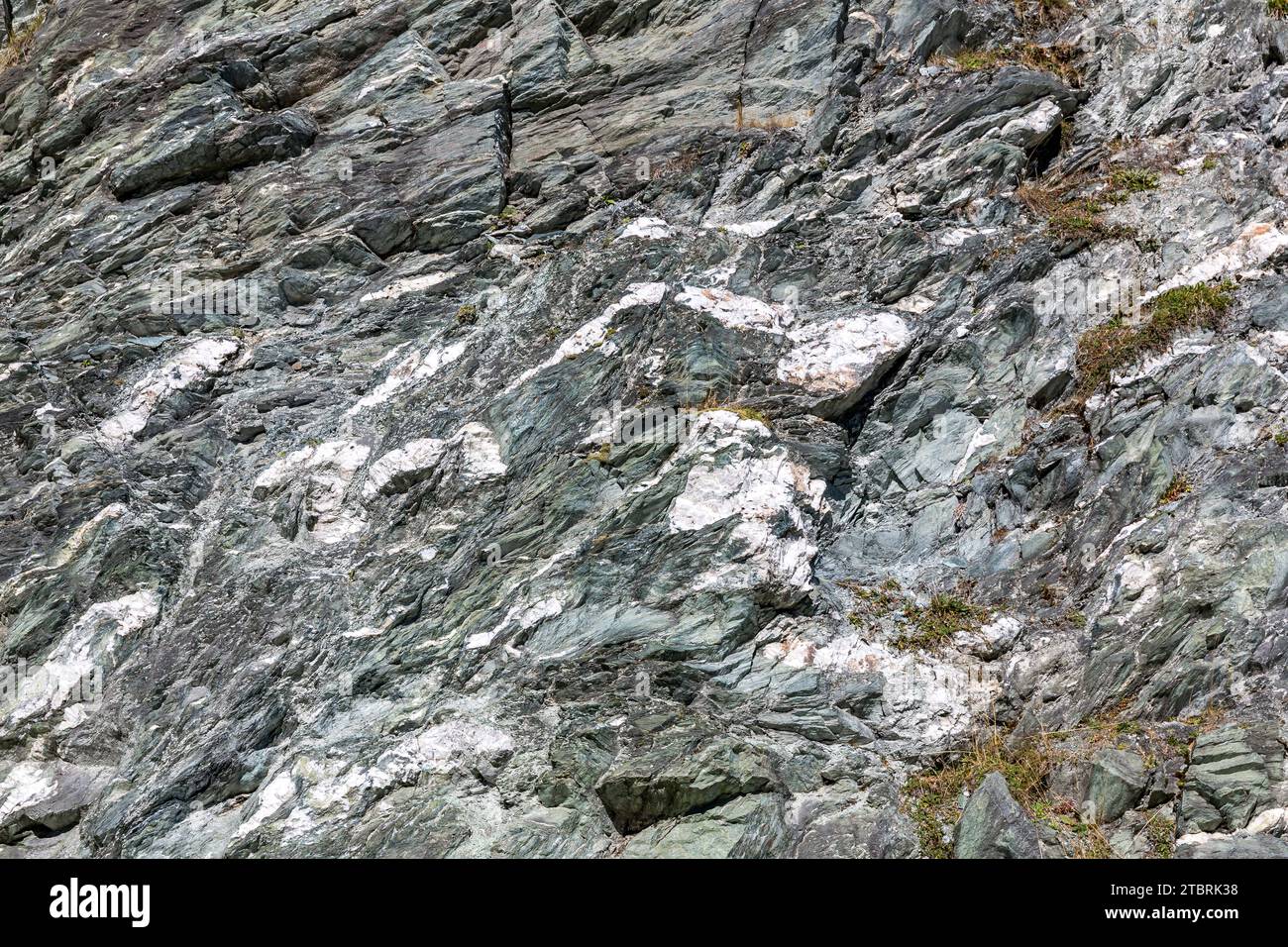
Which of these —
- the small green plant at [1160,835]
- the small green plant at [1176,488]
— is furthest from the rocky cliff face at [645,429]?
the small green plant at [1176,488]

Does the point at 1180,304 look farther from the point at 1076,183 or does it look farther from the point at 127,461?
the point at 127,461

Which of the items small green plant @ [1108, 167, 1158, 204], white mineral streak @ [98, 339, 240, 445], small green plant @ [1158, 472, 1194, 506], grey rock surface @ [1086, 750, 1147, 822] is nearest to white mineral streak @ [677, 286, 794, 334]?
small green plant @ [1108, 167, 1158, 204]

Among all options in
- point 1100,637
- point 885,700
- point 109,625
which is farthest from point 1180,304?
point 109,625

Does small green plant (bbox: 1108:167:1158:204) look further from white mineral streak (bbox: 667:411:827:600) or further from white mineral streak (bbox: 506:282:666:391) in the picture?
white mineral streak (bbox: 506:282:666:391)

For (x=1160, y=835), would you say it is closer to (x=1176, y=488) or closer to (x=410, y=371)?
(x=1176, y=488)

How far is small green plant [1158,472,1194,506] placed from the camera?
28.5ft

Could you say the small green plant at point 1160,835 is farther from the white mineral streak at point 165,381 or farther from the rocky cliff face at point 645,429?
the white mineral streak at point 165,381

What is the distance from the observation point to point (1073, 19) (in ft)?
45.3

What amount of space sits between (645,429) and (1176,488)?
5.00 metres

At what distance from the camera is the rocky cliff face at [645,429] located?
315 inches

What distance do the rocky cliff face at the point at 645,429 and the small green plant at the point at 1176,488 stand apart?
17 centimetres

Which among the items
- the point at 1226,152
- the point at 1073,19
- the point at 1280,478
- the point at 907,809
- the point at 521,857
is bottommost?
the point at 521,857
